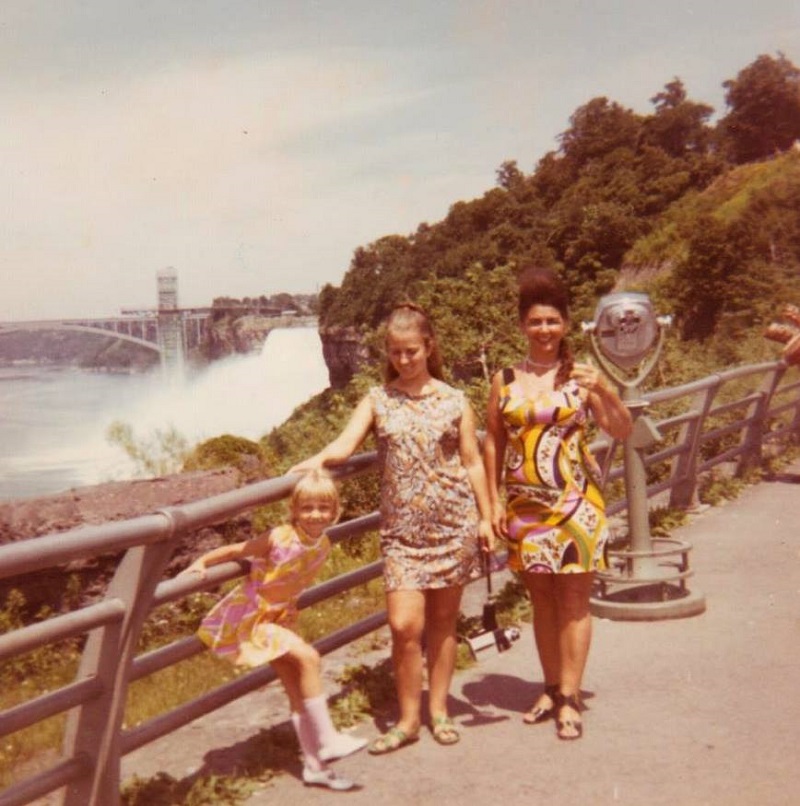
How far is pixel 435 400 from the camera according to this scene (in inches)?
162

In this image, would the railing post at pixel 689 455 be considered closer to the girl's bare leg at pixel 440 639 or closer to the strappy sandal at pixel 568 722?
the strappy sandal at pixel 568 722

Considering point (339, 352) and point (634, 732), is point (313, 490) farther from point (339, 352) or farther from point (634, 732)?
point (339, 352)

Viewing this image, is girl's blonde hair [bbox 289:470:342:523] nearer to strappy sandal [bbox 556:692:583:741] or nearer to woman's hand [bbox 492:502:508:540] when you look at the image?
woman's hand [bbox 492:502:508:540]

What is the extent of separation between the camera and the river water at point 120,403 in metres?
116

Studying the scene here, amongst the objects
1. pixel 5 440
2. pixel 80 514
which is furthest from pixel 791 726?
pixel 5 440

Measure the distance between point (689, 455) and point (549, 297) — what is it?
15.7ft

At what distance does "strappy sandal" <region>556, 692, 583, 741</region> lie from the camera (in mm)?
4113

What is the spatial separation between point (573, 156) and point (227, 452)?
98656mm

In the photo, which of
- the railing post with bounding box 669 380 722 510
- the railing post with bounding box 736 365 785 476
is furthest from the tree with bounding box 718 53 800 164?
the railing post with bounding box 669 380 722 510

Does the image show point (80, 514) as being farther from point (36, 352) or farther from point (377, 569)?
point (36, 352)

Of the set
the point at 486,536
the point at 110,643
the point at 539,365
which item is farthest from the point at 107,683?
the point at 539,365

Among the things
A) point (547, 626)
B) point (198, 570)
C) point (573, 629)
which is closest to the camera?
point (198, 570)

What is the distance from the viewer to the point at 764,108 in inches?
3686

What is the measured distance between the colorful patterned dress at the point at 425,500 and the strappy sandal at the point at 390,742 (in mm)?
512
